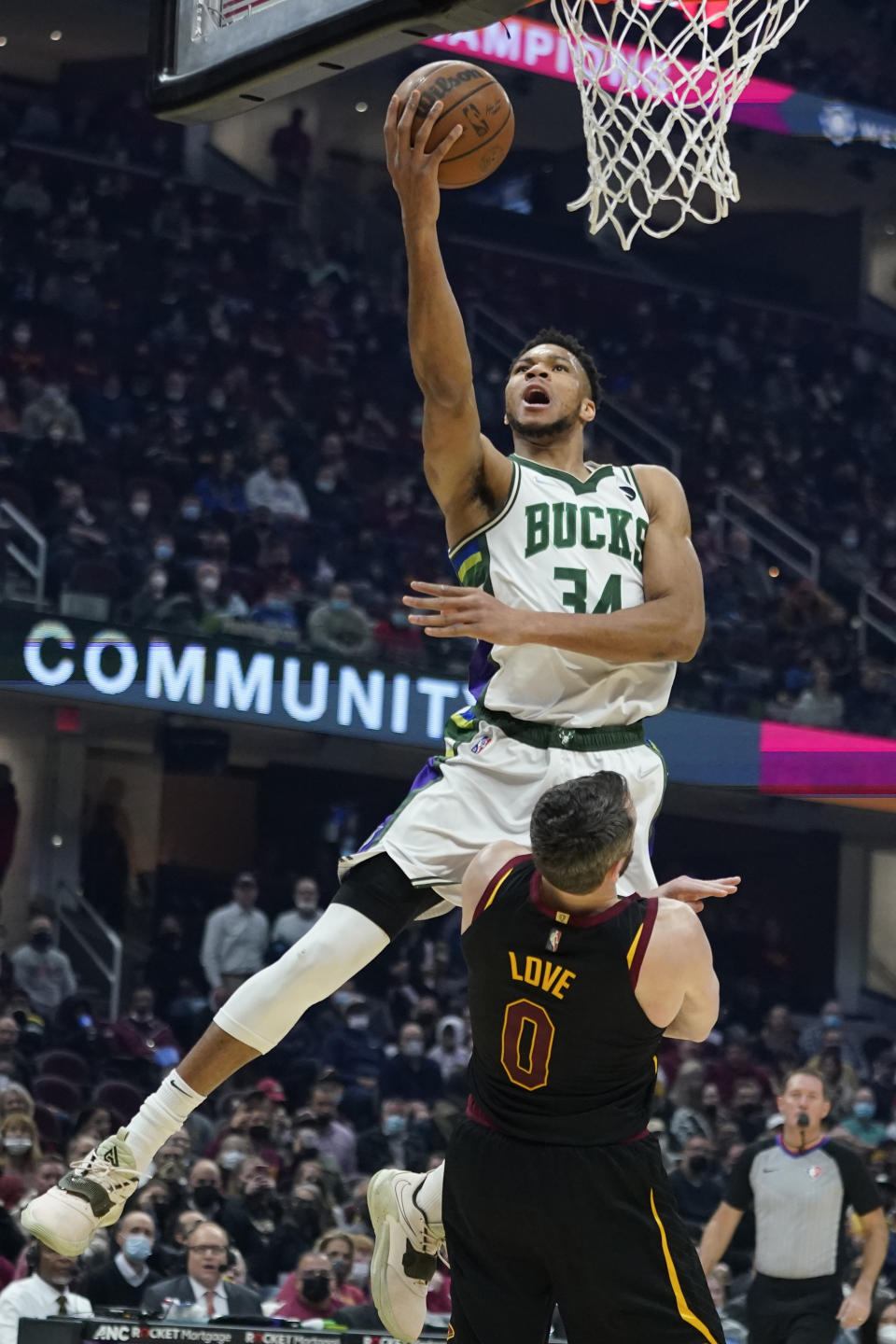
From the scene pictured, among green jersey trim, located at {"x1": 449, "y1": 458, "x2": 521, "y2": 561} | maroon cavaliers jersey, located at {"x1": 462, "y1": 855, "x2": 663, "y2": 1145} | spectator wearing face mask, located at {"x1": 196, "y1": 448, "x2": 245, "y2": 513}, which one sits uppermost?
spectator wearing face mask, located at {"x1": 196, "y1": 448, "x2": 245, "y2": 513}

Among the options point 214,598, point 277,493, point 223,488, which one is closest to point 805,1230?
point 214,598

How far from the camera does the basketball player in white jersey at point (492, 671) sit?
4.29 m

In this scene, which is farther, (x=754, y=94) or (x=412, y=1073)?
(x=754, y=94)

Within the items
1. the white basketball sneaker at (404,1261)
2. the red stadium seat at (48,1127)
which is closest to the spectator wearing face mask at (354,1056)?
the red stadium seat at (48,1127)

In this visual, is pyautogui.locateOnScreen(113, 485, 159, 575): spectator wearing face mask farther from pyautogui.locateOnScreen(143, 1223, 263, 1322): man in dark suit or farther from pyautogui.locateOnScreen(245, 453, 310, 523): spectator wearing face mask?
pyautogui.locateOnScreen(143, 1223, 263, 1322): man in dark suit

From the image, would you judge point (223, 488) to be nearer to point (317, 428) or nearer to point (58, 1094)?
point (317, 428)

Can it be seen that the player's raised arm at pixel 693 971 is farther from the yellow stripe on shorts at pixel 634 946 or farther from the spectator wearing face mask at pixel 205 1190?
the spectator wearing face mask at pixel 205 1190

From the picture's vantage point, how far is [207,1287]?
26.7 feet

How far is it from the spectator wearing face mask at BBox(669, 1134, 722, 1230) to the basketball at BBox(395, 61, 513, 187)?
8.40 meters

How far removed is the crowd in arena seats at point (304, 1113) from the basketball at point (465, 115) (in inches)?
195

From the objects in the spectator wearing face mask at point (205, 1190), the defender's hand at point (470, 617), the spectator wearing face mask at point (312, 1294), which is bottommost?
the spectator wearing face mask at point (312, 1294)

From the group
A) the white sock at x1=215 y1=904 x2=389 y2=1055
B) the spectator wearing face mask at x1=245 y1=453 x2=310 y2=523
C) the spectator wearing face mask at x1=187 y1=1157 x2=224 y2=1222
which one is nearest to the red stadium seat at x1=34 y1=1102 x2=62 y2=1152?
the spectator wearing face mask at x1=187 y1=1157 x2=224 y2=1222

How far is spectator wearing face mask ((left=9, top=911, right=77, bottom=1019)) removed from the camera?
1346 centimetres

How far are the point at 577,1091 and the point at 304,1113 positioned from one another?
8178mm
